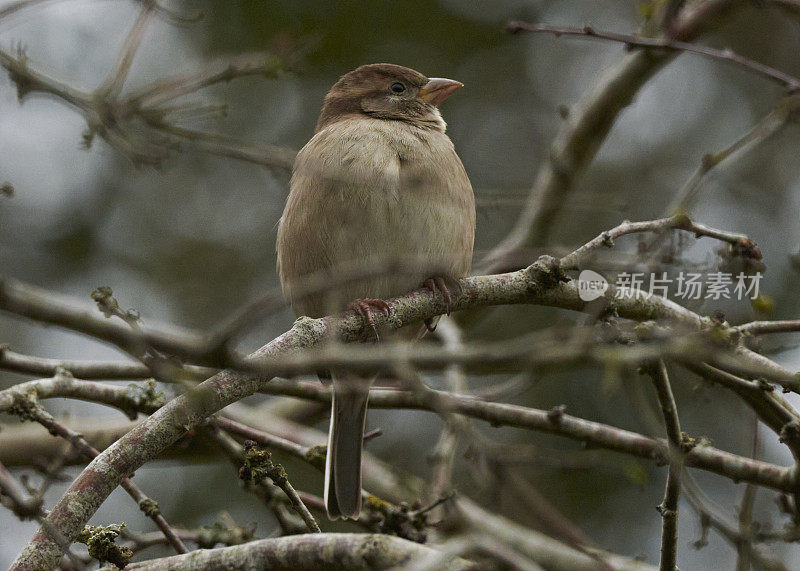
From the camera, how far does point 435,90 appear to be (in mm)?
5105

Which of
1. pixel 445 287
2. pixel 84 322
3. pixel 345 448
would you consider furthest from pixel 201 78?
pixel 84 322

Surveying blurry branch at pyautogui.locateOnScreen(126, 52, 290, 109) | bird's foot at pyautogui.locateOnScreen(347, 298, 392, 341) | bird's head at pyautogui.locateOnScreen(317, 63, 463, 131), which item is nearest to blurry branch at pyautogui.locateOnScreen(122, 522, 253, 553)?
bird's foot at pyautogui.locateOnScreen(347, 298, 392, 341)

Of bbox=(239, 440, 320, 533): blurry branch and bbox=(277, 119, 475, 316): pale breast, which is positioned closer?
bbox=(239, 440, 320, 533): blurry branch

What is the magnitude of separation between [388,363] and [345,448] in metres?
2.44

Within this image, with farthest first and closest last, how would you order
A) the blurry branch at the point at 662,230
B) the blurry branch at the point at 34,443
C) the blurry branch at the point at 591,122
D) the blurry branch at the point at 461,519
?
the blurry branch at the point at 591,122 → the blurry branch at the point at 34,443 → the blurry branch at the point at 662,230 → the blurry branch at the point at 461,519

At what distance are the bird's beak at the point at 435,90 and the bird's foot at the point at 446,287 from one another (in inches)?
64.4

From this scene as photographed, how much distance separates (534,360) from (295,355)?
1155 millimetres

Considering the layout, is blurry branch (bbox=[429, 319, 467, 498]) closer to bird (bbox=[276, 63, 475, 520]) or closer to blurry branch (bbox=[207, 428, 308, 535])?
bird (bbox=[276, 63, 475, 520])

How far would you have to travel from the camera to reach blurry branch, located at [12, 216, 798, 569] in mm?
2426

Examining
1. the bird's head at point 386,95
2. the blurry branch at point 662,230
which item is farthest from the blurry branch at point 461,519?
the bird's head at point 386,95

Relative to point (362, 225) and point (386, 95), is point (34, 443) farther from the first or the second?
point (386, 95)

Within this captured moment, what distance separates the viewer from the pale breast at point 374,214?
4020mm

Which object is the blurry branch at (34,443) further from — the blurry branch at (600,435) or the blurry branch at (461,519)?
the blurry branch at (600,435)

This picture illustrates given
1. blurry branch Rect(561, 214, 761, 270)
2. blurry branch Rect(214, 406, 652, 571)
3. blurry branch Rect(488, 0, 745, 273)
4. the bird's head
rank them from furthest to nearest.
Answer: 1. blurry branch Rect(488, 0, 745, 273)
2. the bird's head
3. blurry branch Rect(561, 214, 761, 270)
4. blurry branch Rect(214, 406, 652, 571)
